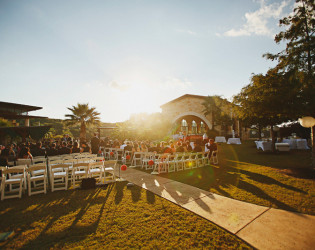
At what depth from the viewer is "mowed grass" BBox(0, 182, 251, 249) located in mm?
2682

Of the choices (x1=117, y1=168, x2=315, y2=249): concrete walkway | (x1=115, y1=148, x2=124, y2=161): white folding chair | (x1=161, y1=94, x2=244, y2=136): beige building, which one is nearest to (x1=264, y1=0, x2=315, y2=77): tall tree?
(x1=117, y1=168, x2=315, y2=249): concrete walkway

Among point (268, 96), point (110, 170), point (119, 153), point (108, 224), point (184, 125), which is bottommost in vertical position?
point (108, 224)

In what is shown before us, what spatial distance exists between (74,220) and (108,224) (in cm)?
84

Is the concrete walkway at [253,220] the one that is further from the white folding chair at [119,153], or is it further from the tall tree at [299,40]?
the white folding chair at [119,153]

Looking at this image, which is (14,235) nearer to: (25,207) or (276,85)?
(25,207)

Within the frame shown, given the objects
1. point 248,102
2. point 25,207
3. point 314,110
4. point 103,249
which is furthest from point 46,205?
point 314,110

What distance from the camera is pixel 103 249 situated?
2.55 metres

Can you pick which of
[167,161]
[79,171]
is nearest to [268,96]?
[167,161]

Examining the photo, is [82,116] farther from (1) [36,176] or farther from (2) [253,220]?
(2) [253,220]

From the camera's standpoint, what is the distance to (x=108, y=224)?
10.8ft

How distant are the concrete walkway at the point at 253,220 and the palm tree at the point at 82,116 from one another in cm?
2387

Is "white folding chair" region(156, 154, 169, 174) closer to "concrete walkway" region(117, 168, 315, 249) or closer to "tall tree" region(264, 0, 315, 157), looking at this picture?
"concrete walkway" region(117, 168, 315, 249)

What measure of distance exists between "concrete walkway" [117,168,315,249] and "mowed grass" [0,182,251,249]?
9.9 inches

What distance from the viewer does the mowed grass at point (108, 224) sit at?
2682 mm
